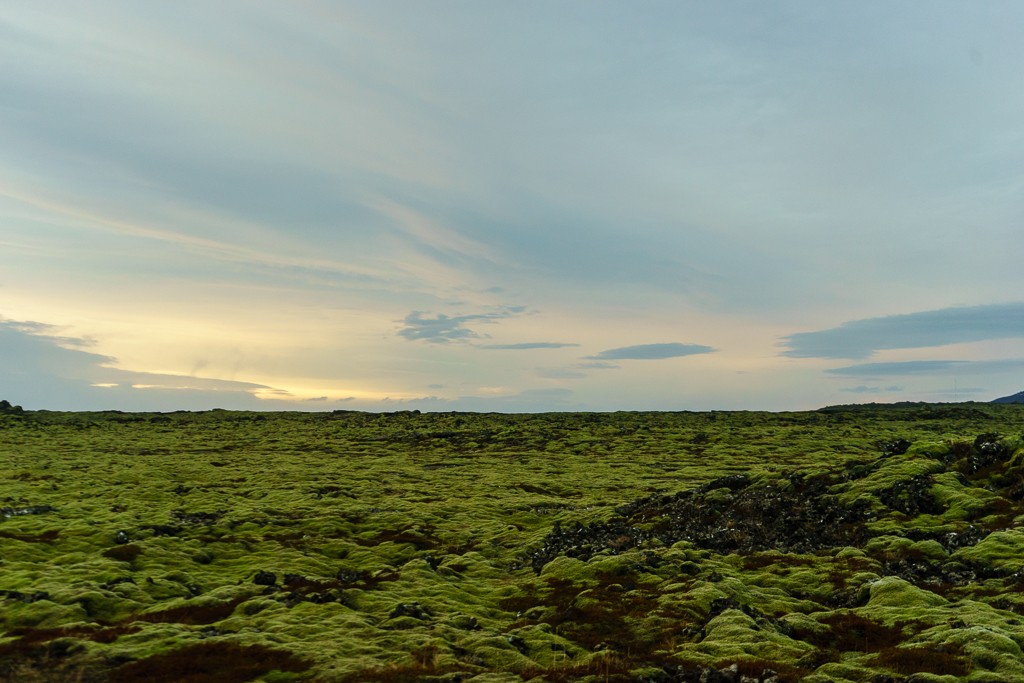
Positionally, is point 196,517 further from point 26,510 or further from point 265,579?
point 265,579

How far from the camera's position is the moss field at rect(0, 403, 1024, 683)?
20.9 m

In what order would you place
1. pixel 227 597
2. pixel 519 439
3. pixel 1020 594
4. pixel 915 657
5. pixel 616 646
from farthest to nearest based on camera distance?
pixel 519 439
pixel 227 597
pixel 1020 594
pixel 616 646
pixel 915 657

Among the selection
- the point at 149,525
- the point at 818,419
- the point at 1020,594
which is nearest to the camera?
the point at 1020,594

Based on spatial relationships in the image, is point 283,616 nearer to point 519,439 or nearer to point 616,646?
point 616,646

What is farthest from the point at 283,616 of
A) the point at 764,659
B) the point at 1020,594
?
the point at 1020,594

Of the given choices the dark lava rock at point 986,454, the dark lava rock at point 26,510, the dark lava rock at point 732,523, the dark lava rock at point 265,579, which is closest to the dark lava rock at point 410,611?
the dark lava rock at point 265,579

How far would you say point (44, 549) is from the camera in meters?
37.7

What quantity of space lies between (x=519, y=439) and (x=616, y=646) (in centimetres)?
9726

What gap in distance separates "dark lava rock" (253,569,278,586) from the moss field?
4.9 inches

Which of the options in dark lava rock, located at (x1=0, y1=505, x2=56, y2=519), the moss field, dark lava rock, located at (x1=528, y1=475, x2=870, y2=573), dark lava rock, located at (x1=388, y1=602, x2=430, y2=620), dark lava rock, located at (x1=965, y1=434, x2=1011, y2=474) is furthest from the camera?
dark lava rock, located at (x1=0, y1=505, x2=56, y2=519)

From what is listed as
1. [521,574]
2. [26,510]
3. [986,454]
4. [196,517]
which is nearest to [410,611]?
[521,574]

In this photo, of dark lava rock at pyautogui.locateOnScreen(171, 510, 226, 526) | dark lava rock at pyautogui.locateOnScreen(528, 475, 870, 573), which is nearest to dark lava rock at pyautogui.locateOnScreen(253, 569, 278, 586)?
dark lava rock at pyautogui.locateOnScreen(528, 475, 870, 573)

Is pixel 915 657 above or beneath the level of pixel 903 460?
beneath

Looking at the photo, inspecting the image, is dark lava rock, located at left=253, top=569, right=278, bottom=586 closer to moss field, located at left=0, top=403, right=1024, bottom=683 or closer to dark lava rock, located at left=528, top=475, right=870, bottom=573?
moss field, located at left=0, top=403, right=1024, bottom=683
